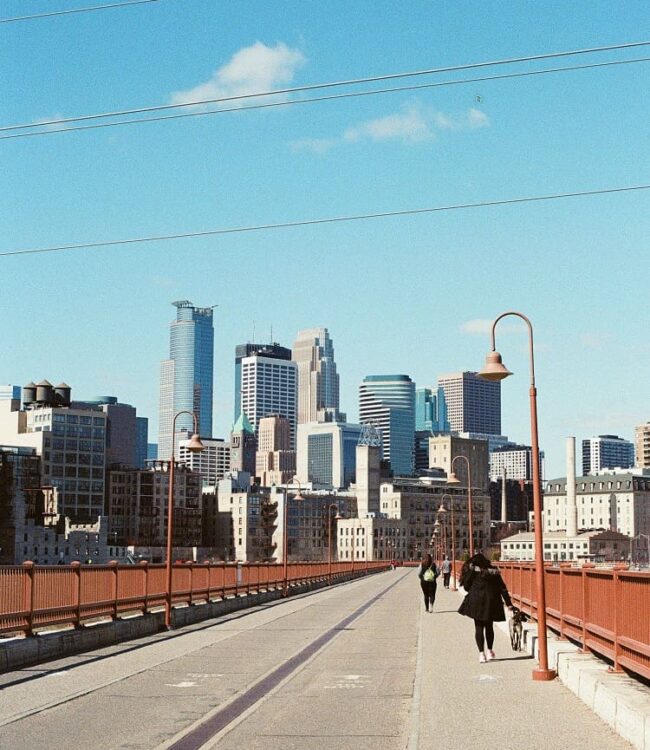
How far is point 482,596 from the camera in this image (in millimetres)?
20953

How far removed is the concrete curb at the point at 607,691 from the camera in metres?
12.3

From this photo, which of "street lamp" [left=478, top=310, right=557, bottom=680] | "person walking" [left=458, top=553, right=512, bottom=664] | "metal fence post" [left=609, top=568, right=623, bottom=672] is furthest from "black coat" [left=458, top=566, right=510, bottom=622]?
"metal fence post" [left=609, top=568, right=623, bottom=672]

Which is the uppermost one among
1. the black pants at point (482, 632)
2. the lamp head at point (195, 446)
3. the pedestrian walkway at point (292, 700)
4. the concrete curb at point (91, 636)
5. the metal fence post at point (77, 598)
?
the lamp head at point (195, 446)

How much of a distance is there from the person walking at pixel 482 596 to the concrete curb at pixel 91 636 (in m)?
7.06

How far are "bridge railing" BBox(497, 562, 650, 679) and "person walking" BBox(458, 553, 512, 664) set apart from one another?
1.19 m

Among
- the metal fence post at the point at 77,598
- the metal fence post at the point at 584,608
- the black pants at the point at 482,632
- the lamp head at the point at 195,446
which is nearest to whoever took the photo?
the metal fence post at the point at 584,608

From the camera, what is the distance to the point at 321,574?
274 feet

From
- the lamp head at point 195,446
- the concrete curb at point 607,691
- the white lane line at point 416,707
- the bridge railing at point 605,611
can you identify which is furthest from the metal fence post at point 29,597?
the lamp head at point 195,446

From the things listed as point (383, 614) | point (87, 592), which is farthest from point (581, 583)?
point (383, 614)

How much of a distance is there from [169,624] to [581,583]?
45.7ft

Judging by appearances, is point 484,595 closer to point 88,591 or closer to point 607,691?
point 607,691

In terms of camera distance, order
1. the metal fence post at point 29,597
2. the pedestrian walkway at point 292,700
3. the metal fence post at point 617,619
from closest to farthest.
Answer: the pedestrian walkway at point 292,700 → the metal fence post at point 617,619 → the metal fence post at point 29,597

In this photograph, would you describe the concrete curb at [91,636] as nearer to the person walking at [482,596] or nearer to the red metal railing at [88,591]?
the red metal railing at [88,591]

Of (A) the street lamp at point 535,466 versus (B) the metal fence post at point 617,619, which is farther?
(A) the street lamp at point 535,466
